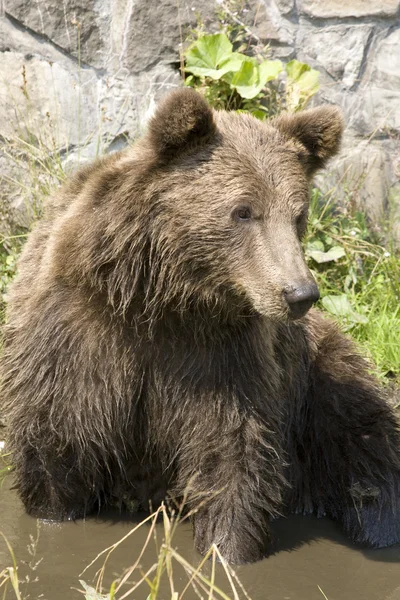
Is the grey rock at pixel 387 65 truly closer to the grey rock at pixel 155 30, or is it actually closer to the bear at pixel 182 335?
the grey rock at pixel 155 30

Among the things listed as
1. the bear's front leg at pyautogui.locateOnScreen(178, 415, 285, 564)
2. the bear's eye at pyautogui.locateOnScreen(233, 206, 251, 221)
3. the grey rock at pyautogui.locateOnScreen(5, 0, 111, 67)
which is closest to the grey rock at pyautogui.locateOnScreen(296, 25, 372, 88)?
the grey rock at pyautogui.locateOnScreen(5, 0, 111, 67)

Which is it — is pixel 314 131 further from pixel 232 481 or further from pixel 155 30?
pixel 155 30

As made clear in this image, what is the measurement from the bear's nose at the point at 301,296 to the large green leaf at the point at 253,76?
366cm

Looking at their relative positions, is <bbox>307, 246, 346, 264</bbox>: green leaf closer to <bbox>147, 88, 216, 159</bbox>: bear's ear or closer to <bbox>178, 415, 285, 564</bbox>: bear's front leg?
<bbox>178, 415, 285, 564</bbox>: bear's front leg

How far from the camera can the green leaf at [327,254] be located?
7414 millimetres

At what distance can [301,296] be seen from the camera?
408 centimetres

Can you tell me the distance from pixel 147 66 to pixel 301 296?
4.03 m

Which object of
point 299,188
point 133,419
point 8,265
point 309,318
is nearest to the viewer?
point 299,188

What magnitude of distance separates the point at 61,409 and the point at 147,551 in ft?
2.90

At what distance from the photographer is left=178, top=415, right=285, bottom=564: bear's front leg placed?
4.65 meters

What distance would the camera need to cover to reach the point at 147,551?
486 cm

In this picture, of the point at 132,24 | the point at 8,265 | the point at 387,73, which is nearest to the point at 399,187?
the point at 387,73

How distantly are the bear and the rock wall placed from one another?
2360 mm

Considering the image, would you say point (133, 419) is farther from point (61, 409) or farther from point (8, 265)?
point (8, 265)
